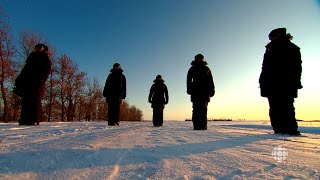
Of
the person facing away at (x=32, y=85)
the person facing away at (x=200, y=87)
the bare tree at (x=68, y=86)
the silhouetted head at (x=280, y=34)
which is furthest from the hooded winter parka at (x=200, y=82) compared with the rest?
the bare tree at (x=68, y=86)

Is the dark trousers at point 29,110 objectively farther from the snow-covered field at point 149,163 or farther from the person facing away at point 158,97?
the snow-covered field at point 149,163

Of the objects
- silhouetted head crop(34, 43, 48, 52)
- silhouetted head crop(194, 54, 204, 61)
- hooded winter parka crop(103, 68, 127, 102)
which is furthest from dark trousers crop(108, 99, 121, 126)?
silhouetted head crop(194, 54, 204, 61)

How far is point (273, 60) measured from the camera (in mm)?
6969

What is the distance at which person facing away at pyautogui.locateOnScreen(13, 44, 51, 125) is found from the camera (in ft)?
32.0

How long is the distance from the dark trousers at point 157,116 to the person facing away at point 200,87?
4.11 metres

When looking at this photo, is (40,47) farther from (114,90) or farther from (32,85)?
(114,90)

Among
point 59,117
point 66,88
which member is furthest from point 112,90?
point 59,117

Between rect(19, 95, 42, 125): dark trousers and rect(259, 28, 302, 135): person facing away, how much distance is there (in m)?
7.97

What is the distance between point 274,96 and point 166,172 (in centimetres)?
548

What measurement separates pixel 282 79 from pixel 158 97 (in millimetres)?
7238

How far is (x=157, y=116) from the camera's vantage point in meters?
13.2

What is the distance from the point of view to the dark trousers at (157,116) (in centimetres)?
1306

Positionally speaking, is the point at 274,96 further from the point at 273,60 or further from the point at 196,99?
the point at 196,99

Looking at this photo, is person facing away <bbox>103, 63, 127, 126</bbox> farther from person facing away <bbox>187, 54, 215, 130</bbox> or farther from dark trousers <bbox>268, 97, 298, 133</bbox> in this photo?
dark trousers <bbox>268, 97, 298, 133</bbox>
